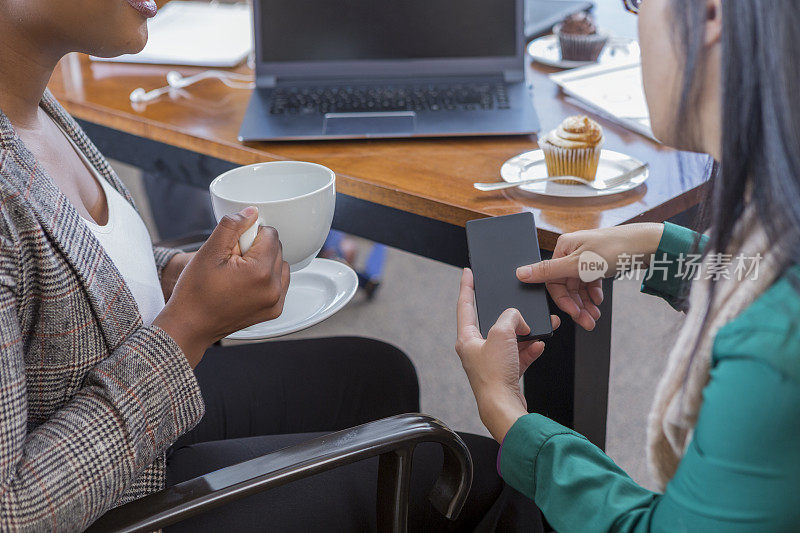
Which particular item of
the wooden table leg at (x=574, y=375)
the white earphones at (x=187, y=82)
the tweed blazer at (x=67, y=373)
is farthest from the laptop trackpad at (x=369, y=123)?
the tweed blazer at (x=67, y=373)

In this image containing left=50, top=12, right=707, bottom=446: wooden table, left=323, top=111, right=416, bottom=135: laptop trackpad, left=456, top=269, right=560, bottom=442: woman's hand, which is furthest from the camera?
left=323, top=111, right=416, bottom=135: laptop trackpad

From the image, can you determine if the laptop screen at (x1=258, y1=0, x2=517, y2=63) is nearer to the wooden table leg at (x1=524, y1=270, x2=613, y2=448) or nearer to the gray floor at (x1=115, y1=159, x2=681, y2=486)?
the wooden table leg at (x1=524, y1=270, x2=613, y2=448)

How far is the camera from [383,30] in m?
1.40

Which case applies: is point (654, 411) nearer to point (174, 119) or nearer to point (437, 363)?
point (174, 119)

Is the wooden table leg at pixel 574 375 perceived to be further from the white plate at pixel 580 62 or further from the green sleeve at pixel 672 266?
the white plate at pixel 580 62

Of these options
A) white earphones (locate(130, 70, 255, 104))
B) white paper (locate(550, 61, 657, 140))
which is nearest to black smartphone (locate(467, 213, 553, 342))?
white paper (locate(550, 61, 657, 140))

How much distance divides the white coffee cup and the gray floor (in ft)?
3.27

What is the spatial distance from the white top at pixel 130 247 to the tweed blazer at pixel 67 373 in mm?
60

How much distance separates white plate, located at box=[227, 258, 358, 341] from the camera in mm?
873

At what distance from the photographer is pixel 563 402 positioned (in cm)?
99

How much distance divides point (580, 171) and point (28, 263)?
646 mm

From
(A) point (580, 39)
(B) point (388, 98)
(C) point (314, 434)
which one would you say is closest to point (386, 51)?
(B) point (388, 98)

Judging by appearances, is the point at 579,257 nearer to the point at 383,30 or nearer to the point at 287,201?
the point at 287,201

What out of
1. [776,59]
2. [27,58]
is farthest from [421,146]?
[776,59]
